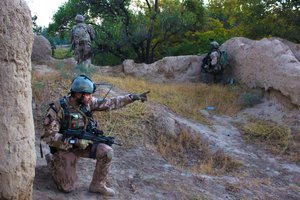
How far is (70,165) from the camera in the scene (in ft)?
15.0

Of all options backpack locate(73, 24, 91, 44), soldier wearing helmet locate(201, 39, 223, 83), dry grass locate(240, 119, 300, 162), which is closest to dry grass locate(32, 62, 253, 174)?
dry grass locate(240, 119, 300, 162)

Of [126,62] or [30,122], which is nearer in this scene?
[30,122]

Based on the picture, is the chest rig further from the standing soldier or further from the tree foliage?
the tree foliage

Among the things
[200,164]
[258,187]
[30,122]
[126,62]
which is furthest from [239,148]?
[126,62]

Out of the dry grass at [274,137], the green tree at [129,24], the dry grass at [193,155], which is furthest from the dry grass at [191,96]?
the green tree at [129,24]

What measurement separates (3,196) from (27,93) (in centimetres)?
83

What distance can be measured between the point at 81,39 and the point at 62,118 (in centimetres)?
641

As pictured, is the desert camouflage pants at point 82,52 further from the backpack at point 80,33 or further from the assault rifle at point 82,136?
the assault rifle at point 82,136

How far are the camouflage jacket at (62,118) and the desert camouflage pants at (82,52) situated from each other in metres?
6.10

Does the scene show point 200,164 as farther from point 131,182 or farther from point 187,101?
point 187,101

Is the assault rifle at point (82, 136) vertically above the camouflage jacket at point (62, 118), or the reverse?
the camouflage jacket at point (62, 118)

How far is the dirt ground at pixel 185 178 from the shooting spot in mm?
5000

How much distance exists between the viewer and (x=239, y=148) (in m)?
7.62

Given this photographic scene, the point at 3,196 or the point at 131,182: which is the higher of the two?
the point at 3,196
